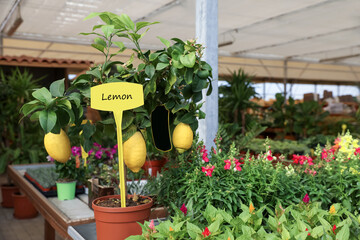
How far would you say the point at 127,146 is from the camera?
4.41 ft

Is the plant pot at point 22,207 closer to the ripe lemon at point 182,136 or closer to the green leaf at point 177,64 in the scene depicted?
the ripe lemon at point 182,136

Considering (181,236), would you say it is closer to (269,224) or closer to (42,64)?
(269,224)

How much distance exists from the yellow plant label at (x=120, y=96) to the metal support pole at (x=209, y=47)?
3.22 ft

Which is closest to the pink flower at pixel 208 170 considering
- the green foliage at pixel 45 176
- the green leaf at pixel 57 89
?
the green leaf at pixel 57 89

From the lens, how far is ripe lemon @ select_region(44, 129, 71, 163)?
130 centimetres

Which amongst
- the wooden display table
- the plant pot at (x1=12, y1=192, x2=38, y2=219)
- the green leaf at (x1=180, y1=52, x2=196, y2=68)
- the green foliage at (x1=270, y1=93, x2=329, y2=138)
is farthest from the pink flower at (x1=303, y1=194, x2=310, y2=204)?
the green foliage at (x1=270, y1=93, x2=329, y2=138)

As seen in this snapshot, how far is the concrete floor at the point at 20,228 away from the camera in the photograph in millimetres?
3709

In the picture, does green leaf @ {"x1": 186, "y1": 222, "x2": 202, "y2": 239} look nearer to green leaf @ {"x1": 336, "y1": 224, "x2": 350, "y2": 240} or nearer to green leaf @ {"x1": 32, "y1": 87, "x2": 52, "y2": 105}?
green leaf @ {"x1": 336, "y1": 224, "x2": 350, "y2": 240}

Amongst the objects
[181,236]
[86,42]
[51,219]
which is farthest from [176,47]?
[86,42]

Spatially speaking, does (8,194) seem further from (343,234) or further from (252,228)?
(343,234)

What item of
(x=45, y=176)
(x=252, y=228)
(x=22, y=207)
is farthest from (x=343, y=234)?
(x=22, y=207)

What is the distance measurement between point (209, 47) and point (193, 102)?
928 mm

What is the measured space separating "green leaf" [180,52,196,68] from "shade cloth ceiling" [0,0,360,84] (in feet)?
10.4

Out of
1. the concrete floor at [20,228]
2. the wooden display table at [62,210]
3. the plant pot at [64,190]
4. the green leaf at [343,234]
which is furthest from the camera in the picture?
the concrete floor at [20,228]
